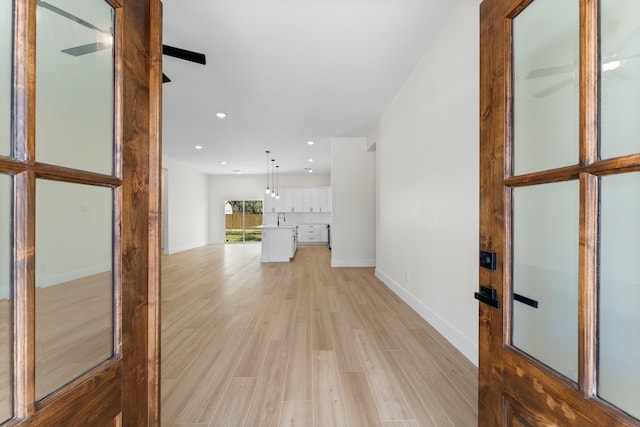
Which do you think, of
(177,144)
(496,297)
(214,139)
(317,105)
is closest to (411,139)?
(317,105)

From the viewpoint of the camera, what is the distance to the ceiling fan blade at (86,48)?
2.30 feet

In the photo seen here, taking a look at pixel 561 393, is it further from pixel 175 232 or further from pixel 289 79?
pixel 175 232

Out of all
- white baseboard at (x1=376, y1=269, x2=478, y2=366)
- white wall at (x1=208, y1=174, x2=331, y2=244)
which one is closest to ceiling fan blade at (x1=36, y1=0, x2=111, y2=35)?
white baseboard at (x1=376, y1=269, x2=478, y2=366)

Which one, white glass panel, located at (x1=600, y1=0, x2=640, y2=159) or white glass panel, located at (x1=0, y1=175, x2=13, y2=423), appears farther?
white glass panel, located at (x1=600, y1=0, x2=640, y2=159)

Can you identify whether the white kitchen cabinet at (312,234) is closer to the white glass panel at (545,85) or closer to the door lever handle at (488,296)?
the door lever handle at (488,296)

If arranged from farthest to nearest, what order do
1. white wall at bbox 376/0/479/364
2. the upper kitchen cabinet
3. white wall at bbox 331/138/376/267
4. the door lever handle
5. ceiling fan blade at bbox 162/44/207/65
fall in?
the upper kitchen cabinet, white wall at bbox 331/138/376/267, ceiling fan blade at bbox 162/44/207/65, white wall at bbox 376/0/479/364, the door lever handle

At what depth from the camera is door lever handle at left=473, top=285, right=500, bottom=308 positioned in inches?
37.7

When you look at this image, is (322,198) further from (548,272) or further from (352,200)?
(548,272)

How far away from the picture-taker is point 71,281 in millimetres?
736

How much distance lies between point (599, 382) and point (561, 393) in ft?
0.31

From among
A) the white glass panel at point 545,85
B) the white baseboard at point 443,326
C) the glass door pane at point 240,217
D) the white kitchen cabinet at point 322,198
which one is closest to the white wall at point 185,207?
the glass door pane at point 240,217

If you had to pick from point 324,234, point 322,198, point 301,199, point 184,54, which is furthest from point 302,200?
point 184,54

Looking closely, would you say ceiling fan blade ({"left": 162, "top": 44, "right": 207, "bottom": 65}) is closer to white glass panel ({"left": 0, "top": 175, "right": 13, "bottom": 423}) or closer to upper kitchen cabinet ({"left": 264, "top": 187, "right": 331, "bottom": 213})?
white glass panel ({"left": 0, "top": 175, "right": 13, "bottom": 423})

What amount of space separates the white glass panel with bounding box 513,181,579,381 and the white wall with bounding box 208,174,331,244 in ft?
34.6
